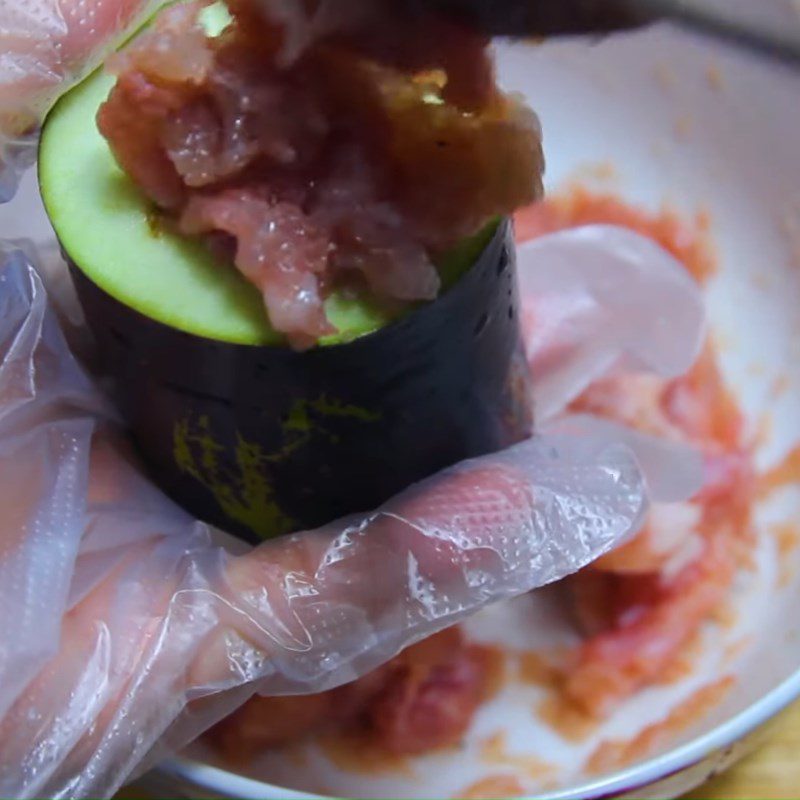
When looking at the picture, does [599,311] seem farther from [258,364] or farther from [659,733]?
[258,364]

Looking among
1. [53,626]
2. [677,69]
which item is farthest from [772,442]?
[53,626]

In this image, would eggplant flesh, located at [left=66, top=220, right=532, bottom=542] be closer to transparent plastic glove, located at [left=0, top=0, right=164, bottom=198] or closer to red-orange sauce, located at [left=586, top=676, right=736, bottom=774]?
transparent plastic glove, located at [left=0, top=0, right=164, bottom=198]

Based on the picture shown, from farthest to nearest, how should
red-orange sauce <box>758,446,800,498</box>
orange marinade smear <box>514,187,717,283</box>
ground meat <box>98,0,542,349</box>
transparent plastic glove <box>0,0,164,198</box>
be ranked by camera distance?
orange marinade smear <box>514,187,717,283</box> < red-orange sauce <box>758,446,800,498</box> < transparent plastic glove <box>0,0,164,198</box> < ground meat <box>98,0,542,349</box>

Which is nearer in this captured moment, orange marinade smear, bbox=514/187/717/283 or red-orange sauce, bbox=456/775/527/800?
red-orange sauce, bbox=456/775/527/800

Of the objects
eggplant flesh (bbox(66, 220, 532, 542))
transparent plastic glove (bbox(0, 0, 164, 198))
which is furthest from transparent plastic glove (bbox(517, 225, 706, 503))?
transparent plastic glove (bbox(0, 0, 164, 198))

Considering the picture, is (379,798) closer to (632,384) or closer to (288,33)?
(632,384)

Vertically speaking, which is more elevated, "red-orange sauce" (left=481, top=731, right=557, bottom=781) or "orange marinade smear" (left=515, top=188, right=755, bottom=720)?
"orange marinade smear" (left=515, top=188, right=755, bottom=720)

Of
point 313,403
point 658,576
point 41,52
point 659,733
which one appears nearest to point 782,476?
point 658,576
